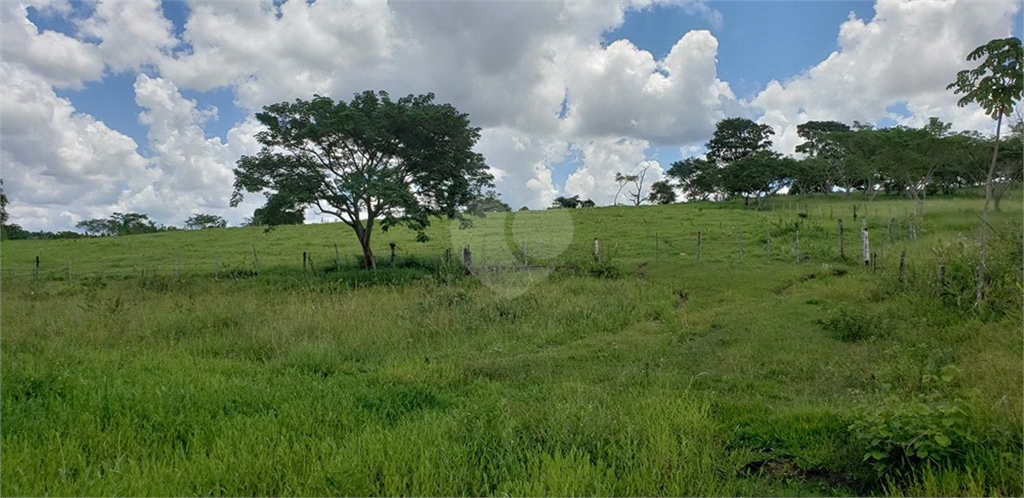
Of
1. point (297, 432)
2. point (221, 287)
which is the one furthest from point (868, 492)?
point (221, 287)

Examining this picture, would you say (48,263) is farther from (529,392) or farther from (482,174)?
(529,392)

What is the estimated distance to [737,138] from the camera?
59.7 m

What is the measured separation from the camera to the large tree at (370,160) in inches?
838

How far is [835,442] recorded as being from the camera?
4742mm

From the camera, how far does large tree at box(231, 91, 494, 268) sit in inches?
838

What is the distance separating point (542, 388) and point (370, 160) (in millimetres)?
18317

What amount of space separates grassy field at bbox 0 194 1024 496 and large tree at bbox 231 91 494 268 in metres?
5.78

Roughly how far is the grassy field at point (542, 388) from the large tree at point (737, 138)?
4504 centimetres

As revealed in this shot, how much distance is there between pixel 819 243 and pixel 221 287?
2420cm

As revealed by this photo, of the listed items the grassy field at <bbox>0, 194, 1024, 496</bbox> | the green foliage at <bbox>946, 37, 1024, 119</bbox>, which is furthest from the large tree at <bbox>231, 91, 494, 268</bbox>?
the green foliage at <bbox>946, 37, 1024, 119</bbox>

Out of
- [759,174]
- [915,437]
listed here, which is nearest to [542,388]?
[915,437]

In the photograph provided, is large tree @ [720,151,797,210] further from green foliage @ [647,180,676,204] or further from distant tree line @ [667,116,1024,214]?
green foliage @ [647,180,676,204]

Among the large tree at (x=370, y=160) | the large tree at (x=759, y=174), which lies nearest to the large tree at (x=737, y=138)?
the large tree at (x=759, y=174)

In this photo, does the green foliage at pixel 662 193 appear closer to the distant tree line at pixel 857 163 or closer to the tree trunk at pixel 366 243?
the distant tree line at pixel 857 163
